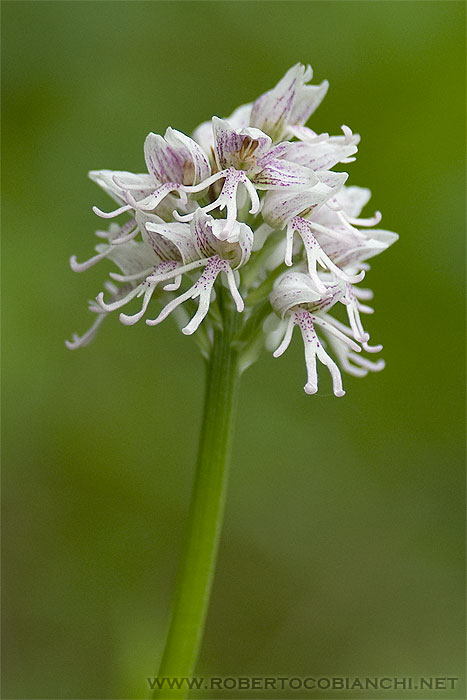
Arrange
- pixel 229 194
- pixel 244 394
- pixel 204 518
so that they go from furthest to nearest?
pixel 244 394
pixel 204 518
pixel 229 194

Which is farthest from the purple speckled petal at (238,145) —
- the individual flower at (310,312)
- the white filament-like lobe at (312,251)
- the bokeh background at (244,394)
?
the bokeh background at (244,394)

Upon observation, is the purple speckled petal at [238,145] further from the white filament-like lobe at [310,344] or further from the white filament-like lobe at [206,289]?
the white filament-like lobe at [310,344]

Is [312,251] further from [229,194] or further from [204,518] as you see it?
[204,518]

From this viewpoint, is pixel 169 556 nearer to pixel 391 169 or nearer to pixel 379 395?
pixel 379 395

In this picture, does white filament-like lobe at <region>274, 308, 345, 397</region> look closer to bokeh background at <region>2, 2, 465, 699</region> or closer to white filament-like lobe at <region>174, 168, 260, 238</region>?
white filament-like lobe at <region>174, 168, 260, 238</region>

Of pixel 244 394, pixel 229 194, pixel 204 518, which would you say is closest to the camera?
pixel 229 194

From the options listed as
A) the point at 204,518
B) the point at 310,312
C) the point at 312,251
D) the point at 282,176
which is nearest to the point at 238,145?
the point at 282,176

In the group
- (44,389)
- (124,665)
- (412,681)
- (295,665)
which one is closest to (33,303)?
(44,389)
